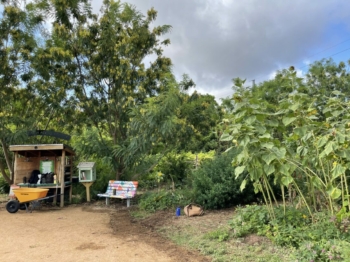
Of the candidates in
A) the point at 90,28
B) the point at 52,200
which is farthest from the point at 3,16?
the point at 52,200

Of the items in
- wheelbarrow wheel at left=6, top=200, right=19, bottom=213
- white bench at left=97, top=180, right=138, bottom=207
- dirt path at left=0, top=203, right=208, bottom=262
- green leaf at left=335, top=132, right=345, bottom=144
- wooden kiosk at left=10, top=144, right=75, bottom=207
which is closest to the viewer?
green leaf at left=335, top=132, right=345, bottom=144

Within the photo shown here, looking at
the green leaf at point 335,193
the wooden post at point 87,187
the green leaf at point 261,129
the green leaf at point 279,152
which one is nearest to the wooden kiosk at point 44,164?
the wooden post at point 87,187

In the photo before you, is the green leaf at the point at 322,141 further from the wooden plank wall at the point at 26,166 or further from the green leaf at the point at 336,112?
the wooden plank wall at the point at 26,166

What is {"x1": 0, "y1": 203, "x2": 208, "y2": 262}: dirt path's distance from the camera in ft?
12.3

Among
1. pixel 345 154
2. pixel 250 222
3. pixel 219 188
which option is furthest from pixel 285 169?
pixel 219 188

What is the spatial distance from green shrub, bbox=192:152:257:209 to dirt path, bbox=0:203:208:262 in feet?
4.90

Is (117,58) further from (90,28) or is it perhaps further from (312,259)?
(312,259)

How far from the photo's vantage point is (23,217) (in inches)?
254

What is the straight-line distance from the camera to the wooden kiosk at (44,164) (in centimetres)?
786

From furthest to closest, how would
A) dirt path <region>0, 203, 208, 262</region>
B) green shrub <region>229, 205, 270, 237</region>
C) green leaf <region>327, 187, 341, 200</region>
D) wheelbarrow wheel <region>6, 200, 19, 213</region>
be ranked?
wheelbarrow wheel <region>6, 200, 19, 213</region>, green shrub <region>229, 205, 270, 237</region>, dirt path <region>0, 203, 208, 262</region>, green leaf <region>327, 187, 341, 200</region>

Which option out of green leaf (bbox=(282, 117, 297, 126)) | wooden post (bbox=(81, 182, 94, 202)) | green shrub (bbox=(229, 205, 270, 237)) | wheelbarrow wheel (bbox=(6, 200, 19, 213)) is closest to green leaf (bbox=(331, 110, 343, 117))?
green leaf (bbox=(282, 117, 297, 126))

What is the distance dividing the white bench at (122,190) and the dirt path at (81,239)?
2.35 feet

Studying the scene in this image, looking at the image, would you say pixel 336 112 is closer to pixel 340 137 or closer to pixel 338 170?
pixel 340 137

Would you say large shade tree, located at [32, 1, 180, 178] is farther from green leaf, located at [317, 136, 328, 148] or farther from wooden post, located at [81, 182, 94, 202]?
green leaf, located at [317, 136, 328, 148]
